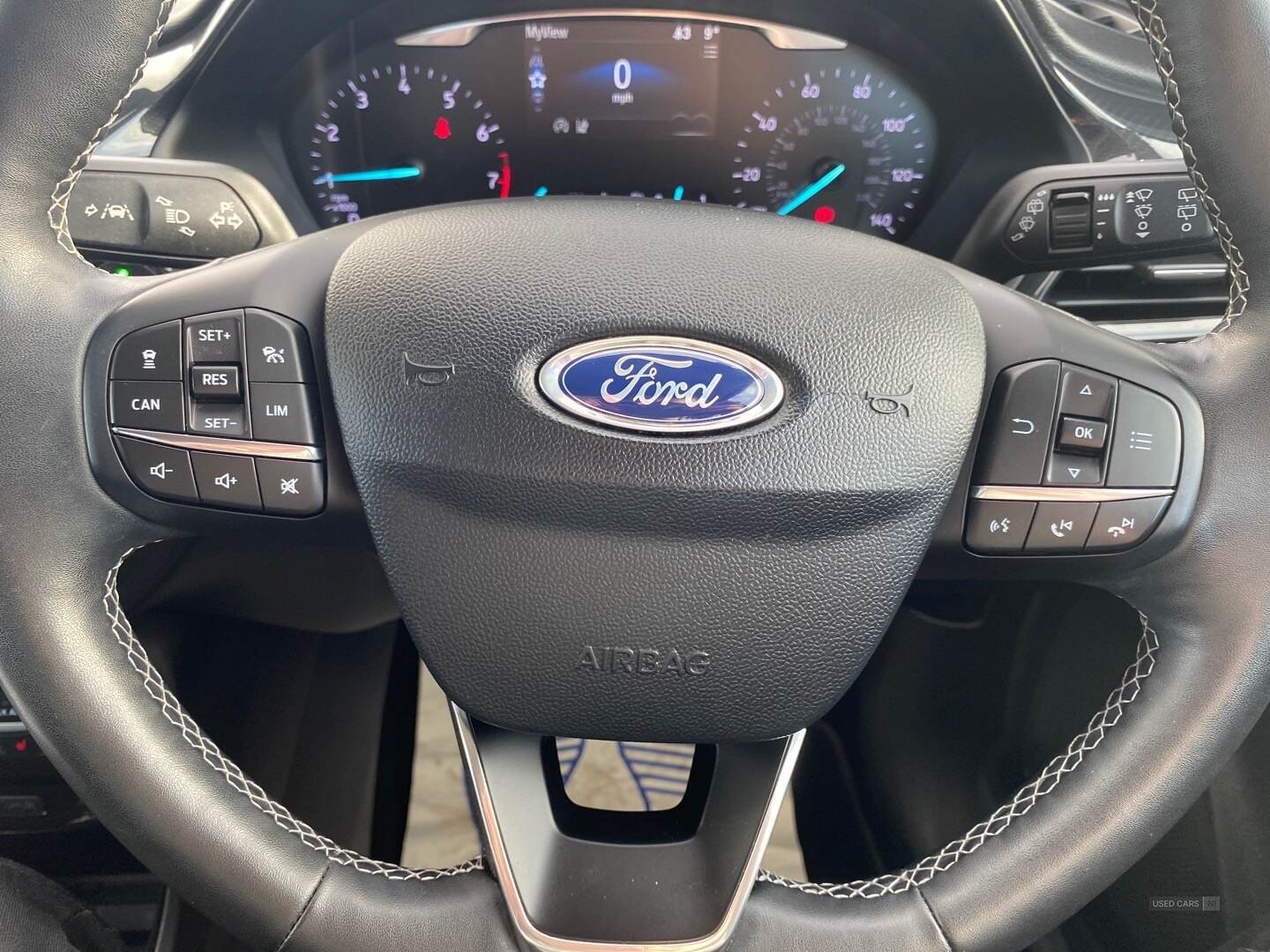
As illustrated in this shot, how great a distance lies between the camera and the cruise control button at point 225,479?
0.69m

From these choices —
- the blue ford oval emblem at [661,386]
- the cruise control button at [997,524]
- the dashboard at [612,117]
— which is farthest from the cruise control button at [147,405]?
the dashboard at [612,117]

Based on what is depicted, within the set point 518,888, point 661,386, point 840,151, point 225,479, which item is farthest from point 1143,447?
point 840,151

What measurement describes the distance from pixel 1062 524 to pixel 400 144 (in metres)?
0.87

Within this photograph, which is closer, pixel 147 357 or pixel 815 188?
pixel 147 357

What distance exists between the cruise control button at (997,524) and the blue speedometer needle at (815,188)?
0.65 metres

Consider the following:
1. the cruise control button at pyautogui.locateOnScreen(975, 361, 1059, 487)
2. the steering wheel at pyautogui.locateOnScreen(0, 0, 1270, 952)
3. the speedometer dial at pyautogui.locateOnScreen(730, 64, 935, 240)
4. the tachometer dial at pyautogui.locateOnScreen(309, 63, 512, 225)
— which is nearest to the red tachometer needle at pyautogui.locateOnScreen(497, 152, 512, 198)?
the tachometer dial at pyautogui.locateOnScreen(309, 63, 512, 225)

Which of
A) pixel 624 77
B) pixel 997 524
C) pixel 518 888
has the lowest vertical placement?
pixel 518 888

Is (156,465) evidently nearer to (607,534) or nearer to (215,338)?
(215,338)

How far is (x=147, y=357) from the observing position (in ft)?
2.27

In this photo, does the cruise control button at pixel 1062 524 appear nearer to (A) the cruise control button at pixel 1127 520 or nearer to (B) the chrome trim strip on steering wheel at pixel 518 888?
(A) the cruise control button at pixel 1127 520

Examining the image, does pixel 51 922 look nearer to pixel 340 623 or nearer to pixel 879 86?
pixel 340 623

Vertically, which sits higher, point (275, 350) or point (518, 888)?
point (275, 350)

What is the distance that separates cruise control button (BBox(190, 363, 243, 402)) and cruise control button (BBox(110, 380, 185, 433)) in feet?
0.04

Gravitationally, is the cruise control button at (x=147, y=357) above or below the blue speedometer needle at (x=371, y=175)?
above
